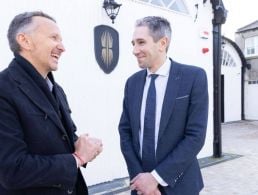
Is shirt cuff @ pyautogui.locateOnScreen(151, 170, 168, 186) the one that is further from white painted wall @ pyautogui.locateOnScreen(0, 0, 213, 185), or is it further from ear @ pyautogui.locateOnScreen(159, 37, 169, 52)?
white painted wall @ pyautogui.locateOnScreen(0, 0, 213, 185)

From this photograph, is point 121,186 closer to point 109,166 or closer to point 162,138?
point 109,166

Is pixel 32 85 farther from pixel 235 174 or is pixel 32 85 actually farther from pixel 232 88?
pixel 232 88

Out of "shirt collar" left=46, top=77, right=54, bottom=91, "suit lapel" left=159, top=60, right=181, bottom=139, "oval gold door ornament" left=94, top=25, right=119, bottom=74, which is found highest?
"oval gold door ornament" left=94, top=25, right=119, bottom=74

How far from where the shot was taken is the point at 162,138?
2.35 m

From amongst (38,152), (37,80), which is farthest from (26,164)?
(37,80)

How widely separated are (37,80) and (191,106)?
3.49ft

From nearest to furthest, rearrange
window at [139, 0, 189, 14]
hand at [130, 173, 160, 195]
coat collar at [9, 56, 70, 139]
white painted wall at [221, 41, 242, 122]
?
coat collar at [9, 56, 70, 139] → hand at [130, 173, 160, 195] → window at [139, 0, 189, 14] → white painted wall at [221, 41, 242, 122]

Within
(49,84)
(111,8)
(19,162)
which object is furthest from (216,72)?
(19,162)

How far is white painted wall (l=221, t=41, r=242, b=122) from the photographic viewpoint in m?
17.0

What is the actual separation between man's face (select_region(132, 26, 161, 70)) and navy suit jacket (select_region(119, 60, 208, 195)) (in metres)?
0.16

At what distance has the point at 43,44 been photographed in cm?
195

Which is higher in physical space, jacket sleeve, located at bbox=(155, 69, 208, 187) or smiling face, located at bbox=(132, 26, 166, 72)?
smiling face, located at bbox=(132, 26, 166, 72)

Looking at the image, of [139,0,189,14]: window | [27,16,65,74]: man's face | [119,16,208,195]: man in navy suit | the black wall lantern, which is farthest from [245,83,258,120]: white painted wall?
[27,16,65,74]: man's face

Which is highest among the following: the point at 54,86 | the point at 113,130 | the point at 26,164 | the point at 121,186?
the point at 54,86
